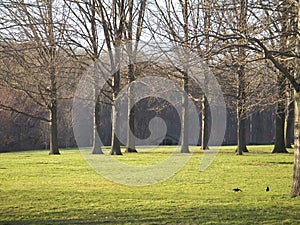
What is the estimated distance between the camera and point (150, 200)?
10.6m

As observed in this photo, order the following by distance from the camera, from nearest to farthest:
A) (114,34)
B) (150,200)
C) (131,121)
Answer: (150,200), (114,34), (131,121)

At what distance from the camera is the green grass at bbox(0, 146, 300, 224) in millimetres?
8461

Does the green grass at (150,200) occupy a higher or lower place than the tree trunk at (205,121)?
lower

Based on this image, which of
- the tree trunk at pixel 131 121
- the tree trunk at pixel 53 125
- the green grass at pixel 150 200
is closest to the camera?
the green grass at pixel 150 200

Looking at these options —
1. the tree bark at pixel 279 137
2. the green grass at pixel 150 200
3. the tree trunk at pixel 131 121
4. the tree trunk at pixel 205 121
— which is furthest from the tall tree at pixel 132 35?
the green grass at pixel 150 200

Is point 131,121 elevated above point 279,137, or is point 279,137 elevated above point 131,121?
point 131,121

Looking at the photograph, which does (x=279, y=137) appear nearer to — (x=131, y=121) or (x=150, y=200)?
(x=131, y=121)

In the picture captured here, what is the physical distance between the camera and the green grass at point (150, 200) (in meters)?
8.46

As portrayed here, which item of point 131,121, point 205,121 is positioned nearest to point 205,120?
point 205,121

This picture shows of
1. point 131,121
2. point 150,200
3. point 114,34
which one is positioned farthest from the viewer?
point 131,121

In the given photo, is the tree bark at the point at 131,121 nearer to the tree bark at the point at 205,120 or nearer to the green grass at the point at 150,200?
the tree bark at the point at 205,120

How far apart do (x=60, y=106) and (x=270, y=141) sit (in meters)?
25.4

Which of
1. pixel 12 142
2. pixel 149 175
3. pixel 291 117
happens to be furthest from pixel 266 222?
pixel 12 142

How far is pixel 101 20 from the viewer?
29.9 m
